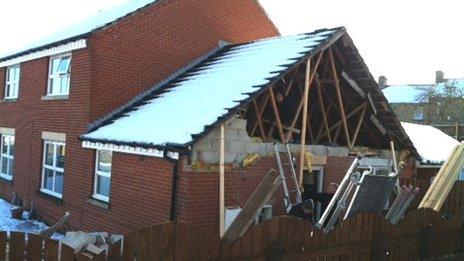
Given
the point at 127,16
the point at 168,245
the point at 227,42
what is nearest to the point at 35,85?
the point at 127,16

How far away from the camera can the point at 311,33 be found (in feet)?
42.3

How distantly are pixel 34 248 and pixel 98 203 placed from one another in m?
7.06

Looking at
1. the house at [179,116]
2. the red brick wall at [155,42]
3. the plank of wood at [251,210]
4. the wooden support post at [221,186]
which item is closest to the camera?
the plank of wood at [251,210]

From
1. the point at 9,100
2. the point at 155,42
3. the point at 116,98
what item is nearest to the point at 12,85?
the point at 9,100

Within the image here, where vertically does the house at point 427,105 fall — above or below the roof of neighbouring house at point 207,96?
above

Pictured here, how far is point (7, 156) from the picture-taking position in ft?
58.0

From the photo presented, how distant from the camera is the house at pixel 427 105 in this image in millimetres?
44312

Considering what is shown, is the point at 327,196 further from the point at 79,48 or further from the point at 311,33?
the point at 79,48

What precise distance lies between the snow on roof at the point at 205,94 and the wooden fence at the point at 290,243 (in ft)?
10.2

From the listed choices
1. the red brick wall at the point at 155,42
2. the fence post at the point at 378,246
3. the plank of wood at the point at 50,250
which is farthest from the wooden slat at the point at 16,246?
the red brick wall at the point at 155,42

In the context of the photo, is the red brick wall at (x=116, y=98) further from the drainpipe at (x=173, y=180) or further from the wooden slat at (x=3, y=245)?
the wooden slat at (x=3, y=245)

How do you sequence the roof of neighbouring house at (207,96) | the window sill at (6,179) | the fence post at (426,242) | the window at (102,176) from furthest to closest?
the window sill at (6,179)
the window at (102,176)
the roof of neighbouring house at (207,96)
the fence post at (426,242)

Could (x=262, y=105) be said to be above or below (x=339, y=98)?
below

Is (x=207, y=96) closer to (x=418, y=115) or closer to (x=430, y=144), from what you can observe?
(x=430, y=144)
